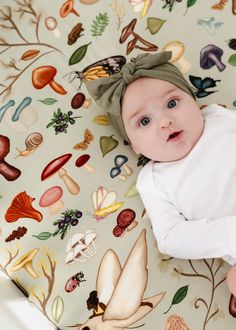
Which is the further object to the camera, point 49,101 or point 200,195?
point 49,101

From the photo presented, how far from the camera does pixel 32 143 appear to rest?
1.21 m

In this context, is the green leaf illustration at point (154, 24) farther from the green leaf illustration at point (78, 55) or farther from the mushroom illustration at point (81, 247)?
the mushroom illustration at point (81, 247)

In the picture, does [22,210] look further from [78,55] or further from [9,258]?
[78,55]

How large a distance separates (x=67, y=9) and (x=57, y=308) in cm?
87

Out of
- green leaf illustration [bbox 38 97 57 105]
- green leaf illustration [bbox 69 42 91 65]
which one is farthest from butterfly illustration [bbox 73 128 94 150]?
green leaf illustration [bbox 69 42 91 65]

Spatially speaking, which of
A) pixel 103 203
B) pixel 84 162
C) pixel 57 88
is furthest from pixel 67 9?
pixel 103 203

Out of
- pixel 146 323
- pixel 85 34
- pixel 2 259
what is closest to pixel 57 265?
pixel 2 259

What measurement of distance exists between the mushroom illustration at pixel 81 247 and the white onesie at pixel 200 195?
146 millimetres

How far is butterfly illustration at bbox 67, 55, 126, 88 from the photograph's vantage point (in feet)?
4.15

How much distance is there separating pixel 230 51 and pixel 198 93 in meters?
0.15

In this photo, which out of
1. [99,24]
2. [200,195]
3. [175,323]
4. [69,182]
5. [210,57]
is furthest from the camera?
[99,24]

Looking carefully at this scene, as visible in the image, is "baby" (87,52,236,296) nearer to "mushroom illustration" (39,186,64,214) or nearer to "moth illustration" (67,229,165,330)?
"moth illustration" (67,229,165,330)

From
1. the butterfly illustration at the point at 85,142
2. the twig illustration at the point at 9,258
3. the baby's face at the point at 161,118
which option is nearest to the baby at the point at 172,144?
the baby's face at the point at 161,118

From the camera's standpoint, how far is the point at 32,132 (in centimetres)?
123
